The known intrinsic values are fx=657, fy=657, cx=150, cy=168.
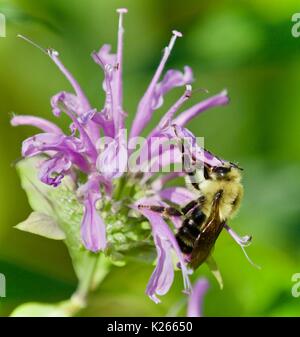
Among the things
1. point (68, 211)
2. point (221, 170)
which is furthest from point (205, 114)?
point (68, 211)

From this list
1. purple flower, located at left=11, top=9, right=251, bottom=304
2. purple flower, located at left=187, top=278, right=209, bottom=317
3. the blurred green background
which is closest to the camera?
purple flower, located at left=11, top=9, right=251, bottom=304

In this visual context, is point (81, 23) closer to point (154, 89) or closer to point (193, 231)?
point (154, 89)

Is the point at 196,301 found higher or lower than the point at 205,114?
lower

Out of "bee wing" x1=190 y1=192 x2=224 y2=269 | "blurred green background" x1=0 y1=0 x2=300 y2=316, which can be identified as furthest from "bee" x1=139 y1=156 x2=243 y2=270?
"blurred green background" x1=0 y1=0 x2=300 y2=316

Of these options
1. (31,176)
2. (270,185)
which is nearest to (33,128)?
(31,176)

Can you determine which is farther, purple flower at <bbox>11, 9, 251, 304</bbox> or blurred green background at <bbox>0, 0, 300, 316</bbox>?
blurred green background at <bbox>0, 0, 300, 316</bbox>

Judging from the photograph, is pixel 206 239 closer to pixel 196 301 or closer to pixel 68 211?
pixel 196 301

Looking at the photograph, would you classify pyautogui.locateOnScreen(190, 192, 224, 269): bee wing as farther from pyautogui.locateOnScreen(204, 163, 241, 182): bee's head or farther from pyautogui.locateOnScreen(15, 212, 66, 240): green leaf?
pyautogui.locateOnScreen(15, 212, 66, 240): green leaf

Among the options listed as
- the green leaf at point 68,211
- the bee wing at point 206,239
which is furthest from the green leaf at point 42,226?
the bee wing at point 206,239
